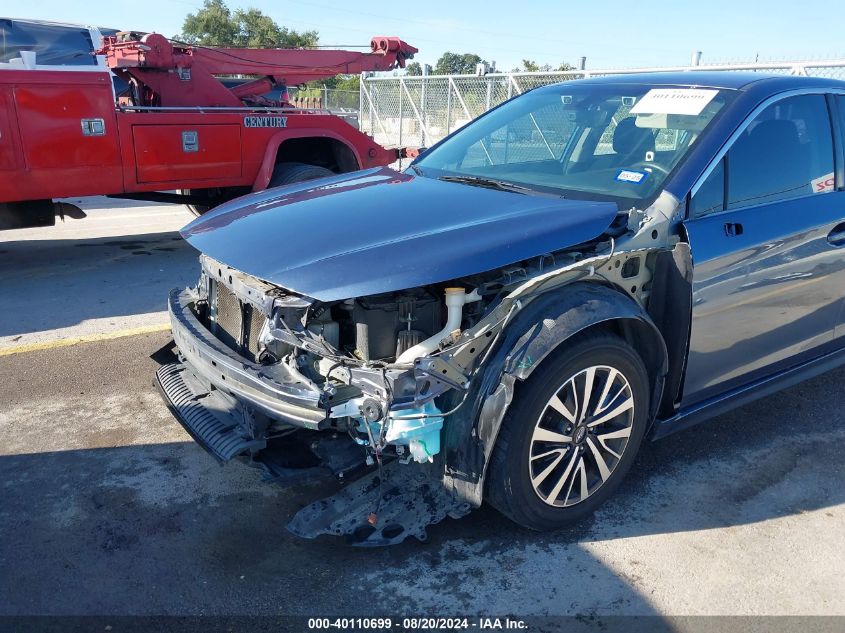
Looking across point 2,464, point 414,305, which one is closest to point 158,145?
point 2,464

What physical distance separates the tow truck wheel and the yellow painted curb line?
10.2 ft

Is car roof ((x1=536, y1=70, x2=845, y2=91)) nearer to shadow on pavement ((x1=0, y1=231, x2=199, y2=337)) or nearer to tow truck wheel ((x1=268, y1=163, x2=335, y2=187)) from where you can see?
shadow on pavement ((x1=0, y1=231, x2=199, y2=337))

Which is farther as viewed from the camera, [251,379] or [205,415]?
[205,415]

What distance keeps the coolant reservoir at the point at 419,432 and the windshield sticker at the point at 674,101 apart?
2014 millimetres

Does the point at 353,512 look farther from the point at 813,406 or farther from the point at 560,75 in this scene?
the point at 560,75

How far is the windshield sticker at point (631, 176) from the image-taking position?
327 cm

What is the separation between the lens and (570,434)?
9.43ft

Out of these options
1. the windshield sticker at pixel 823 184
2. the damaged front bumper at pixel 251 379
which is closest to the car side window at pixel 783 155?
the windshield sticker at pixel 823 184

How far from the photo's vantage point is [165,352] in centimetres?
389

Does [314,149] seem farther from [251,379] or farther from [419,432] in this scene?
[419,432]

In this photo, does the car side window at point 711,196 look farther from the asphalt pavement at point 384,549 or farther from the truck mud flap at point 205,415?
the truck mud flap at point 205,415

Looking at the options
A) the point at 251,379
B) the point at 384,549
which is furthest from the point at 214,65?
the point at 384,549

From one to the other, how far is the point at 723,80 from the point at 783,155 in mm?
494

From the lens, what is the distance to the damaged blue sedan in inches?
103
